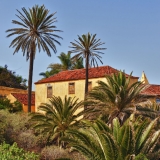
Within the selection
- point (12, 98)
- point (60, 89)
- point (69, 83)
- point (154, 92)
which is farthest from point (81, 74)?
point (12, 98)

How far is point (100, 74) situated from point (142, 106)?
42.6ft

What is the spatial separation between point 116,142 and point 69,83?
81.8ft

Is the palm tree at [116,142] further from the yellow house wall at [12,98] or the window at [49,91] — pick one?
the yellow house wall at [12,98]

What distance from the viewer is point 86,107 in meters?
23.3

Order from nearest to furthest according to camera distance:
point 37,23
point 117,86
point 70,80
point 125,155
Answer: point 125,155, point 117,86, point 37,23, point 70,80

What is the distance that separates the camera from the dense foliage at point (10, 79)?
161ft

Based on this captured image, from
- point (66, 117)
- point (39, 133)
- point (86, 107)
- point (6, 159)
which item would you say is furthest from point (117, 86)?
point (6, 159)

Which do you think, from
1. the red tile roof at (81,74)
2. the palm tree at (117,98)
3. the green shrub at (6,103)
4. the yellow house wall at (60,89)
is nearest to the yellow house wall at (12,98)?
the green shrub at (6,103)

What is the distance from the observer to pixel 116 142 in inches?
462

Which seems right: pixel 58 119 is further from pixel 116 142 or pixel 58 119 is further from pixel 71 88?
pixel 71 88

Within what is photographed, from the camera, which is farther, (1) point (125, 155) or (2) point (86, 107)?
(2) point (86, 107)

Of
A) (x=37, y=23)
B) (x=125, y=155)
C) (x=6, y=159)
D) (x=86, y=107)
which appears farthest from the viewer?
(x=37, y=23)

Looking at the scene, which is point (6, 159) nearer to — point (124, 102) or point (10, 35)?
point (124, 102)

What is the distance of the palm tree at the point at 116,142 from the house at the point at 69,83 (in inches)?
832
